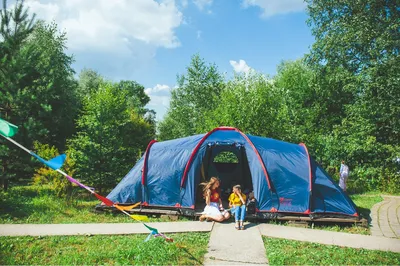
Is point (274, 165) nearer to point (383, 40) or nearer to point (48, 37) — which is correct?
point (383, 40)

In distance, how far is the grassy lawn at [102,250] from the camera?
5547 mm

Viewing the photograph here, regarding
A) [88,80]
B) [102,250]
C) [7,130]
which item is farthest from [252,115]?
[88,80]

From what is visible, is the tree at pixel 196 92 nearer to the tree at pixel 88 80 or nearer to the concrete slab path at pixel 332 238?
the tree at pixel 88 80

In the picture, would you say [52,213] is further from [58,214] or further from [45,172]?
[45,172]

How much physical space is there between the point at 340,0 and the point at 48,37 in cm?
2018

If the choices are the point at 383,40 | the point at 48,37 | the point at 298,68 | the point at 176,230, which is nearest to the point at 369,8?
the point at 383,40

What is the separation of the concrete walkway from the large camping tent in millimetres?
733

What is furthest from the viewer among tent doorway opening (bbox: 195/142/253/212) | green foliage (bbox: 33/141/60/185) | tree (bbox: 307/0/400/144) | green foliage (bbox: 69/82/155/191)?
tree (bbox: 307/0/400/144)

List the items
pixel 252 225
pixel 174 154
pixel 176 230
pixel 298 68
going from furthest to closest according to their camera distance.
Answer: pixel 298 68, pixel 174 154, pixel 252 225, pixel 176 230

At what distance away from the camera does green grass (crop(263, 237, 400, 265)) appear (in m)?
5.66

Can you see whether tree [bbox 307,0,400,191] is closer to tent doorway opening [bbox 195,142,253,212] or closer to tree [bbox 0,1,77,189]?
tent doorway opening [bbox 195,142,253,212]

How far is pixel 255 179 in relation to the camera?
8.54 m

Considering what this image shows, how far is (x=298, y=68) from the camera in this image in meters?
25.4

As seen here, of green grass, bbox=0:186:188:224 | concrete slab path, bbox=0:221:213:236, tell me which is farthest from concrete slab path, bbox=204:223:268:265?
green grass, bbox=0:186:188:224
